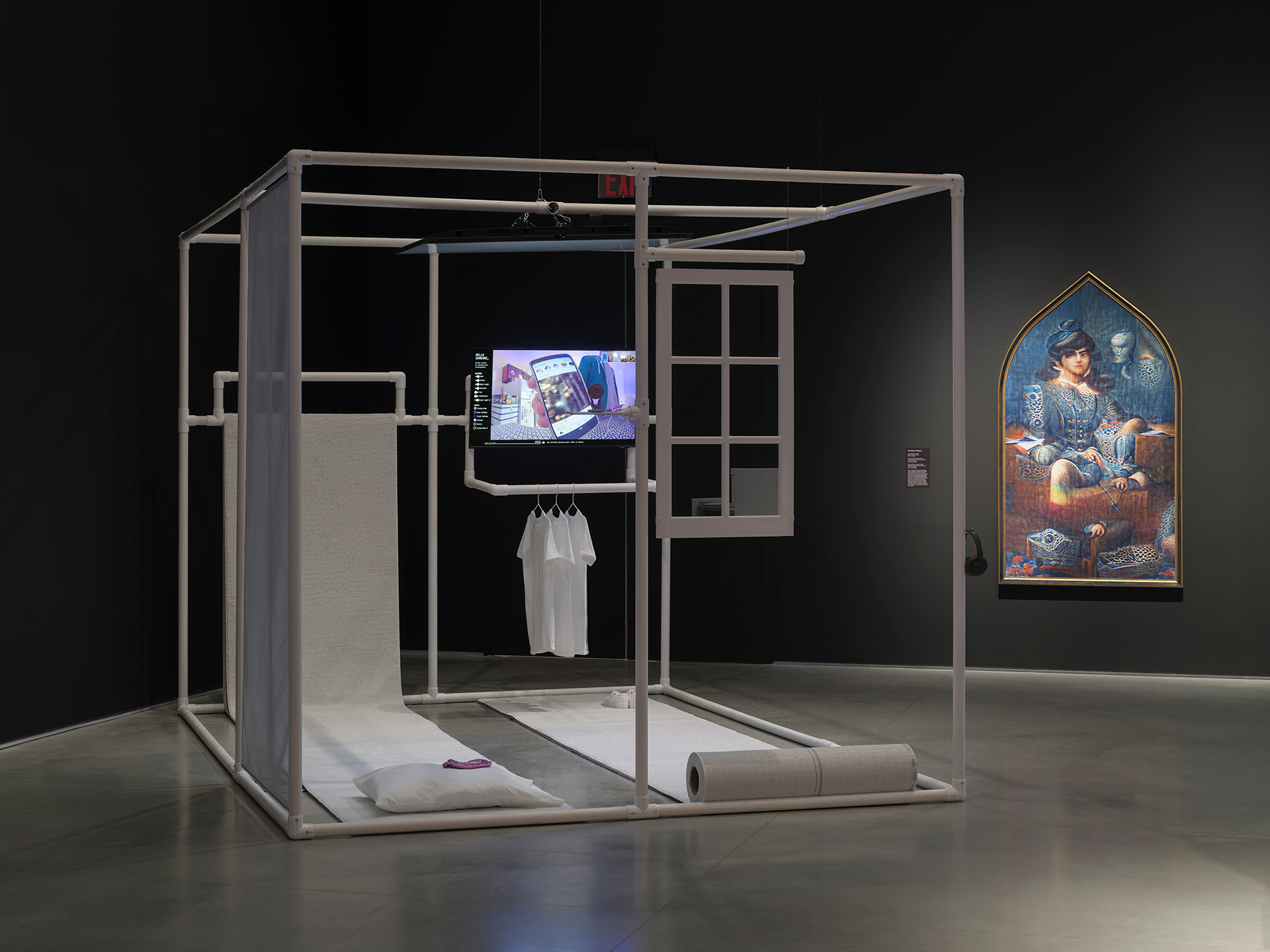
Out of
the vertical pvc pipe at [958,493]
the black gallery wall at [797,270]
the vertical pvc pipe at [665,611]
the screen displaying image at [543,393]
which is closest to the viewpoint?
the vertical pvc pipe at [958,493]

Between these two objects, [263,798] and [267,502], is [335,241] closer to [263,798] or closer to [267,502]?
[267,502]

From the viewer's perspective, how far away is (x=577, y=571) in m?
7.08

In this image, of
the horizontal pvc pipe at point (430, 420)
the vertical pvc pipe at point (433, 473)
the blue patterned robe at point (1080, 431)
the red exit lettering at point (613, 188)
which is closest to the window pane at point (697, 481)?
the horizontal pvc pipe at point (430, 420)

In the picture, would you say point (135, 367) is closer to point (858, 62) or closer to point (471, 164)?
point (471, 164)

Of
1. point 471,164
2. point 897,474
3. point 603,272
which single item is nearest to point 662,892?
point 471,164

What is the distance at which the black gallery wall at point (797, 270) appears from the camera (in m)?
7.53

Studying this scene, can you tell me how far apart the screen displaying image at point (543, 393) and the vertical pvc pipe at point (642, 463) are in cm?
207

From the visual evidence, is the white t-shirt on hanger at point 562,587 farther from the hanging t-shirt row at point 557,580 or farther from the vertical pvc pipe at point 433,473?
the vertical pvc pipe at point 433,473

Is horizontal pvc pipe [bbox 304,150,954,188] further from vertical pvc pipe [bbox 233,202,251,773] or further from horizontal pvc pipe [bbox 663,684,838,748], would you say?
horizontal pvc pipe [bbox 663,684,838,748]

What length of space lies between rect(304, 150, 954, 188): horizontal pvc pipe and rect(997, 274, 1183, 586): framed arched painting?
3354mm

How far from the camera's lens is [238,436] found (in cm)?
537

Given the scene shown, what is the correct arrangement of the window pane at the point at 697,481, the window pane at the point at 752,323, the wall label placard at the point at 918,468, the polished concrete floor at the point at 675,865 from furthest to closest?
1. the window pane at the point at 752,323
2. the wall label placard at the point at 918,468
3. the window pane at the point at 697,481
4. the polished concrete floor at the point at 675,865

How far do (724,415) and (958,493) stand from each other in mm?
870

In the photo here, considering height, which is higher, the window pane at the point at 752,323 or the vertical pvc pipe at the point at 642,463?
the window pane at the point at 752,323
